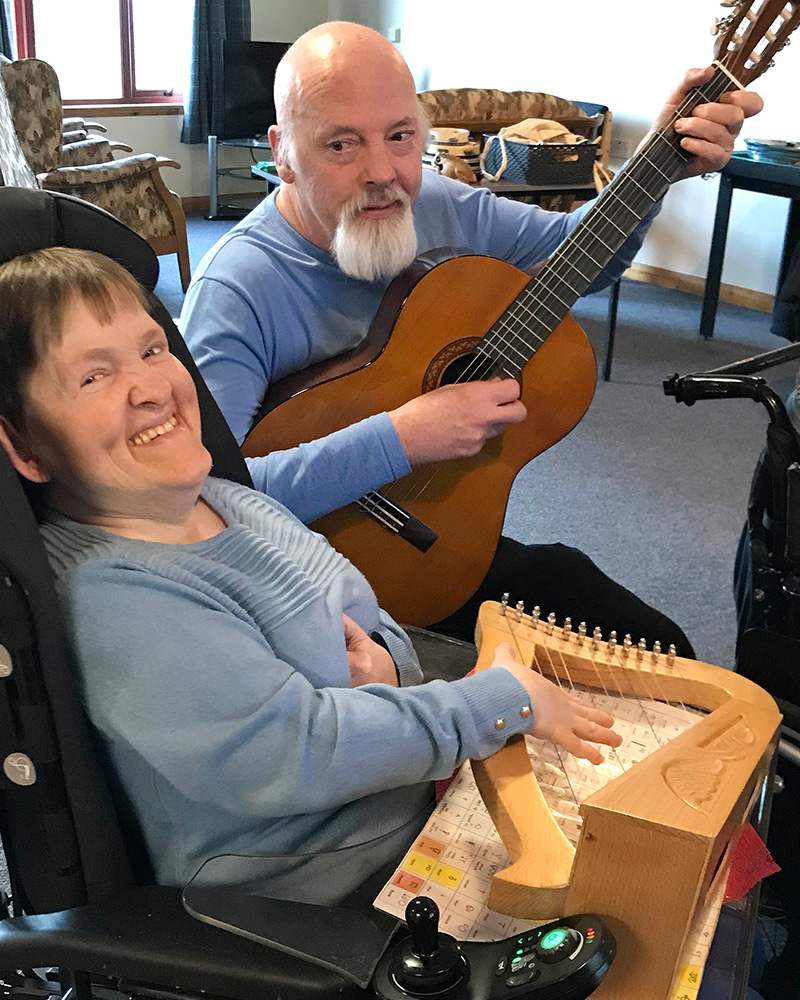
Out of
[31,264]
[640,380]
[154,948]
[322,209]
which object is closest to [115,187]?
[640,380]

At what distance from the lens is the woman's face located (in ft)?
2.85

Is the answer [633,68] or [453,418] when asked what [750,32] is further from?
[633,68]

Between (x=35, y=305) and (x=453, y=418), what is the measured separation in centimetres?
75

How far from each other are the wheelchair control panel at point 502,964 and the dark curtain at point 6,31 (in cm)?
656

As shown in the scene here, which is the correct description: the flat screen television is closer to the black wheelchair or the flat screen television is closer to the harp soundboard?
the black wheelchair

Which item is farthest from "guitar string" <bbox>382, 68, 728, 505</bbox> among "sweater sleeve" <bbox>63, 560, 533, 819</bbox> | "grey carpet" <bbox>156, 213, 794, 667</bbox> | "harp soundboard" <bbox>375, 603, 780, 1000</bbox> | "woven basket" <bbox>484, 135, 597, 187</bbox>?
"woven basket" <bbox>484, 135, 597, 187</bbox>

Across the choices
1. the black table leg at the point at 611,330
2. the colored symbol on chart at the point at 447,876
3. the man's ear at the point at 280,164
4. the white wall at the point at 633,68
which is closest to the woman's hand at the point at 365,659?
the colored symbol on chart at the point at 447,876

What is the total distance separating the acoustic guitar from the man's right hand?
0.06 m

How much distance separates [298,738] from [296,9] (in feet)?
24.3

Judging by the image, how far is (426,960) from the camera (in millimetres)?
701

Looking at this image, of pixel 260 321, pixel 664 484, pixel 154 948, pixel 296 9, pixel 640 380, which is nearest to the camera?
pixel 154 948

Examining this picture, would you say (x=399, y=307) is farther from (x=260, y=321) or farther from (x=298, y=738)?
(x=298, y=738)

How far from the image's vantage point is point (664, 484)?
10.2 ft

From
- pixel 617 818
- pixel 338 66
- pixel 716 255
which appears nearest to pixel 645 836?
pixel 617 818
